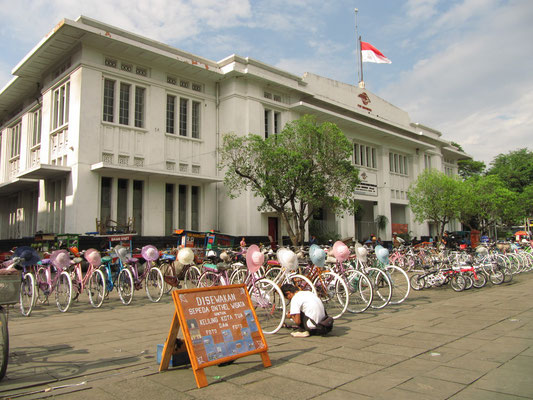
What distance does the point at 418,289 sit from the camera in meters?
11.6

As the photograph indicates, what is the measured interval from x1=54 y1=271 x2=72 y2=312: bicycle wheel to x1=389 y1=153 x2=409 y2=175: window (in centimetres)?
3022

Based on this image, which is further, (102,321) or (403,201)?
(403,201)

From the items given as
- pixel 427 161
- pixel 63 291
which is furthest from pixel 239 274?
pixel 427 161

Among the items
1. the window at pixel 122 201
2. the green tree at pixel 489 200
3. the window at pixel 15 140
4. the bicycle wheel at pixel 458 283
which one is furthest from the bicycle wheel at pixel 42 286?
the green tree at pixel 489 200

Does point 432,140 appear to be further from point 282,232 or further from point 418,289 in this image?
point 418,289

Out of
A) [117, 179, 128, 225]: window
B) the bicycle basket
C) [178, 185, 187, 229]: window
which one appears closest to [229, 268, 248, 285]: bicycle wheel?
the bicycle basket

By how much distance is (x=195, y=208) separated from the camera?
22578 mm

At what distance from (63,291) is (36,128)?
1824 centimetres

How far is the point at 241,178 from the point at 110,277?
1156cm

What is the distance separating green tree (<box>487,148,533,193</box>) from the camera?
48.3 meters

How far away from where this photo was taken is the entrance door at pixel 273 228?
80.1 feet

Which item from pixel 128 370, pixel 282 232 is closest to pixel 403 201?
pixel 282 232

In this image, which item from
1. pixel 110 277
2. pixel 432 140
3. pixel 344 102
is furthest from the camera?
pixel 432 140

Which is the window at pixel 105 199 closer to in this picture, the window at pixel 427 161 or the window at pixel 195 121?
the window at pixel 195 121
